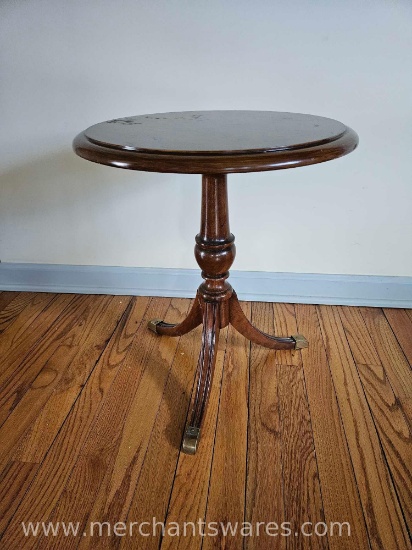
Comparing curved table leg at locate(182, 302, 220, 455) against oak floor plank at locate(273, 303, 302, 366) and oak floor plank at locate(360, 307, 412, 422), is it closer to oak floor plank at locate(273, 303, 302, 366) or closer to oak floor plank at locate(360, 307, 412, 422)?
oak floor plank at locate(273, 303, 302, 366)

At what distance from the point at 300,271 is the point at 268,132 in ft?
2.70

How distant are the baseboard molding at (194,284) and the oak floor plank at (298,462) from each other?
0.45m

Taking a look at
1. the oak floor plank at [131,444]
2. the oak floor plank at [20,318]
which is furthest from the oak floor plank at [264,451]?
the oak floor plank at [20,318]

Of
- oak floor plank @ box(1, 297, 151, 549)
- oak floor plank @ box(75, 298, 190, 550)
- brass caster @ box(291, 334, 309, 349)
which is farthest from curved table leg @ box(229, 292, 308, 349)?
oak floor plank @ box(1, 297, 151, 549)

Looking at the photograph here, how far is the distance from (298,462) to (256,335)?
1.41 ft

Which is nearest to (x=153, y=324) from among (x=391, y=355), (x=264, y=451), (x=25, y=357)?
(x=25, y=357)

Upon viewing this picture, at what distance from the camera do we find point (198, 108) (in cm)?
160

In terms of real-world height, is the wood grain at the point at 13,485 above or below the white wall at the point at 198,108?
below

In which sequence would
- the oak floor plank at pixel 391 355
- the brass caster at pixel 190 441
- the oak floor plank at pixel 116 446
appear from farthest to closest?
the oak floor plank at pixel 391 355
the brass caster at pixel 190 441
the oak floor plank at pixel 116 446

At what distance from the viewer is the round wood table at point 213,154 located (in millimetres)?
911

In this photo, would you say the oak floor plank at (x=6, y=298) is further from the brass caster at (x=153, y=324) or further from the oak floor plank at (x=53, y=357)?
the brass caster at (x=153, y=324)

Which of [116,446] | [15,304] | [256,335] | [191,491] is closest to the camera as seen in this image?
[191,491]

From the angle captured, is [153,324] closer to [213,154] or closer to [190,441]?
[190,441]

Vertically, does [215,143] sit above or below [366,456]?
above
